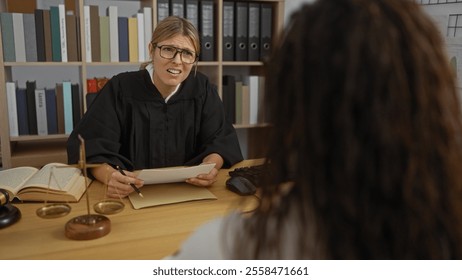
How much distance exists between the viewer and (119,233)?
0.94 meters

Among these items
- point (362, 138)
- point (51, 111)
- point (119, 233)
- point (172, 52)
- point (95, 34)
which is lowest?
point (119, 233)

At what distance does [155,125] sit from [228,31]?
1.10 meters

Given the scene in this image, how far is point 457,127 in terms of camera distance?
547mm

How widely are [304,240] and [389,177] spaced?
0.42 feet

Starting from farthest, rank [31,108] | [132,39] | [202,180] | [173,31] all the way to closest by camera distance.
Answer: [132,39] < [31,108] < [173,31] < [202,180]

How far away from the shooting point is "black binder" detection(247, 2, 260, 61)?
8.32ft

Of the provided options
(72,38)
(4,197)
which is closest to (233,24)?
(72,38)

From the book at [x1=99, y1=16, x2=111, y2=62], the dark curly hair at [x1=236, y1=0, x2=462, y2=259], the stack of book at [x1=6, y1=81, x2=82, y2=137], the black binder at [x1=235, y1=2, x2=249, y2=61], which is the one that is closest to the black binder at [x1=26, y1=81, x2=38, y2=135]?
the stack of book at [x1=6, y1=81, x2=82, y2=137]

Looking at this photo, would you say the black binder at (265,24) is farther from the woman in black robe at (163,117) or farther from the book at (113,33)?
the woman in black robe at (163,117)

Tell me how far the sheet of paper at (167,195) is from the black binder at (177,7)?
1.38 m

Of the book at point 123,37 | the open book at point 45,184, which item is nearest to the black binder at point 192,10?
the book at point 123,37

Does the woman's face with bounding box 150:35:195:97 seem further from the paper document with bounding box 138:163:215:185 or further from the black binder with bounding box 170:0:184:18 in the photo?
the black binder with bounding box 170:0:184:18

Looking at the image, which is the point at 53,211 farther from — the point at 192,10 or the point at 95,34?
the point at 192,10
